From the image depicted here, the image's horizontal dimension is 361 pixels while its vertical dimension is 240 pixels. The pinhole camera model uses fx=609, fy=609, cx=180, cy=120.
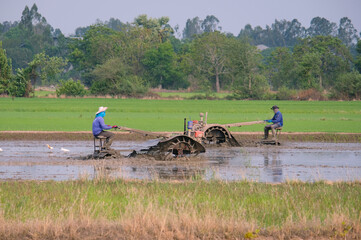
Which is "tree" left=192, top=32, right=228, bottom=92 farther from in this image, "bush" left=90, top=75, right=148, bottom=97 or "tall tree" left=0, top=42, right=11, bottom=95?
"tall tree" left=0, top=42, right=11, bottom=95

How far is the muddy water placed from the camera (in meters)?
16.2

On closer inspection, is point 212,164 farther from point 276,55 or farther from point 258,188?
point 276,55


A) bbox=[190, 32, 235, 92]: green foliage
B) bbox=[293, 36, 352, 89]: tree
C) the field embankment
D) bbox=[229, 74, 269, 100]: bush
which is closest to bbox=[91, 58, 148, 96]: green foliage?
bbox=[229, 74, 269, 100]: bush

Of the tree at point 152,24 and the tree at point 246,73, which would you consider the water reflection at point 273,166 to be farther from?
the tree at point 152,24

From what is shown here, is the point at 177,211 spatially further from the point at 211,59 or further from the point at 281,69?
the point at 281,69

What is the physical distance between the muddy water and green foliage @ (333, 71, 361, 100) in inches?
2060

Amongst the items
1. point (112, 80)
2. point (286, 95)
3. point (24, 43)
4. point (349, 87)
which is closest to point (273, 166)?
point (286, 95)

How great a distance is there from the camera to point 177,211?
435 inches

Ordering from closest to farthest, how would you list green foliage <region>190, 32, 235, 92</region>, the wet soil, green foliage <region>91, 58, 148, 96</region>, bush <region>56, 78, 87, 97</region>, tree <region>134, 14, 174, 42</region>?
the wet soil, bush <region>56, 78, 87, 97</region>, green foliage <region>91, 58, 148, 96</region>, green foliage <region>190, 32, 235, 92</region>, tree <region>134, 14, 174, 42</region>

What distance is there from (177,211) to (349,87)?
67.8 m

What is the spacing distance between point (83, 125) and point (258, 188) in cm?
2209

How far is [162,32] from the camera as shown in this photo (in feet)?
459

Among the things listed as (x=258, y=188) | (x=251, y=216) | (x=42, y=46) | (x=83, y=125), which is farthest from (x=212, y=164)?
(x=42, y=46)

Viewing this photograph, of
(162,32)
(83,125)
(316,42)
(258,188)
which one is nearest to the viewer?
(258,188)
